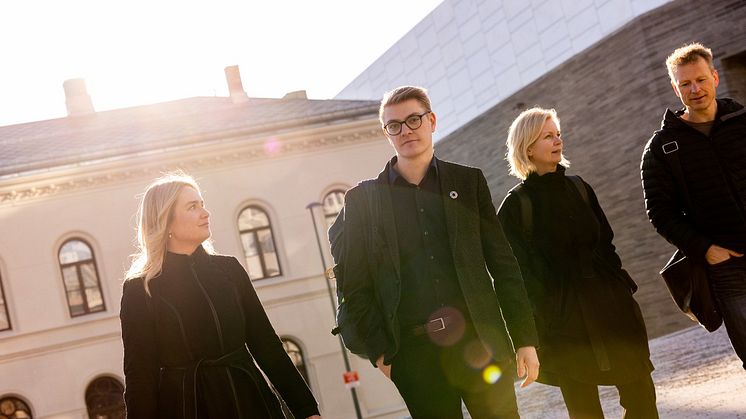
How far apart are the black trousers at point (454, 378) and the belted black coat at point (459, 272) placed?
0.07m

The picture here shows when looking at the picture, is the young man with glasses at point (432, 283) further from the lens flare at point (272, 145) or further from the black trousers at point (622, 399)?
the lens flare at point (272, 145)

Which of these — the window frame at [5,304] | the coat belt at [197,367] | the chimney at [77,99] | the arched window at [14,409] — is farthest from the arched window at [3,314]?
the coat belt at [197,367]

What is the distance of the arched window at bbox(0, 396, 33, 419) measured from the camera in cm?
2541

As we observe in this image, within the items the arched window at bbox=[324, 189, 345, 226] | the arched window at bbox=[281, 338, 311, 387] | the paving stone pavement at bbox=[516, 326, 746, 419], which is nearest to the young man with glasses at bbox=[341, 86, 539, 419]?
the paving stone pavement at bbox=[516, 326, 746, 419]

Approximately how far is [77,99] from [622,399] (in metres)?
28.7

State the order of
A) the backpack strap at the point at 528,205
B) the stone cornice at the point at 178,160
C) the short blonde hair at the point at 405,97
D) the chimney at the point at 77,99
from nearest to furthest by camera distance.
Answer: the short blonde hair at the point at 405,97, the backpack strap at the point at 528,205, the stone cornice at the point at 178,160, the chimney at the point at 77,99

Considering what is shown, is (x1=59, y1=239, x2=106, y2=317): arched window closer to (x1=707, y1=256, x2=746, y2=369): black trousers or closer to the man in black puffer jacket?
the man in black puffer jacket

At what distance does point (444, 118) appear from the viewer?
116 ft

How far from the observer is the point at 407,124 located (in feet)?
15.5

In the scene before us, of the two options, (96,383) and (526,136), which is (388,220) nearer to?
(526,136)

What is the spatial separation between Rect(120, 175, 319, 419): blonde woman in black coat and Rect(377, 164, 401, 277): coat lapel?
2.84ft

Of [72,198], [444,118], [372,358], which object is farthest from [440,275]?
[444,118]

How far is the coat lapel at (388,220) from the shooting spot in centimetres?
463

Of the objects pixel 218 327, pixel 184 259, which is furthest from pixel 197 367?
pixel 184 259
